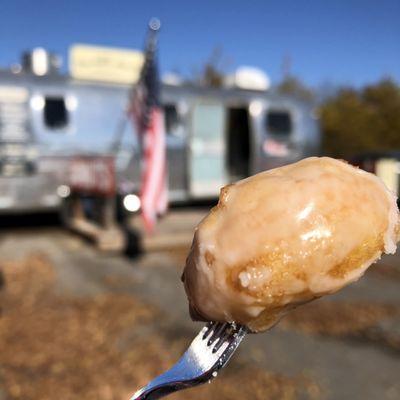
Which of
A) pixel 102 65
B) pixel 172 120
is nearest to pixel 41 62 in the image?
pixel 102 65

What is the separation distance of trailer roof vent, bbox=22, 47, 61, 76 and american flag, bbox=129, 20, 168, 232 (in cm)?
253

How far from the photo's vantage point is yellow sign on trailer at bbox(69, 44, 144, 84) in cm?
1139

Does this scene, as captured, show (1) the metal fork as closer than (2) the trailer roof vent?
Yes

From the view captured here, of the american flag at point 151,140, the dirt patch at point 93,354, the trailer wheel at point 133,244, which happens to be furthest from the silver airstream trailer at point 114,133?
the dirt patch at point 93,354

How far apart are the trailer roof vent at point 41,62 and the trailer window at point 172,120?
8.51ft

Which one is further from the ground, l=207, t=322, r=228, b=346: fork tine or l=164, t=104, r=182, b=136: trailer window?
l=207, t=322, r=228, b=346: fork tine

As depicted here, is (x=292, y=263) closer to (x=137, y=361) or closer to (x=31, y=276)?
(x=137, y=361)

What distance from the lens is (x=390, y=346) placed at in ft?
14.6

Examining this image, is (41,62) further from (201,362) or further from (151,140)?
(201,362)

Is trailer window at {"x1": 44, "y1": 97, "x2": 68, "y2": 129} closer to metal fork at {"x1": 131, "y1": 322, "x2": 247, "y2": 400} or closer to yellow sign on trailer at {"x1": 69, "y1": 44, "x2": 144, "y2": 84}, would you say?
yellow sign on trailer at {"x1": 69, "y1": 44, "x2": 144, "y2": 84}

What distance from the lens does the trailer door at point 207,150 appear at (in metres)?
12.3

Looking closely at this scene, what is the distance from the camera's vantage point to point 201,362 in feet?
4.64

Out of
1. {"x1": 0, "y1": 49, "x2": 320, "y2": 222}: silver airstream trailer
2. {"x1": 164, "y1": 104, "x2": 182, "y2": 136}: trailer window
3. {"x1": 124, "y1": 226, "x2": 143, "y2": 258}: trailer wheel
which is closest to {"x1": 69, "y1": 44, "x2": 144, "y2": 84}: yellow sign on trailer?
{"x1": 0, "y1": 49, "x2": 320, "y2": 222}: silver airstream trailer

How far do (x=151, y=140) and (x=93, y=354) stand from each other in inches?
217
